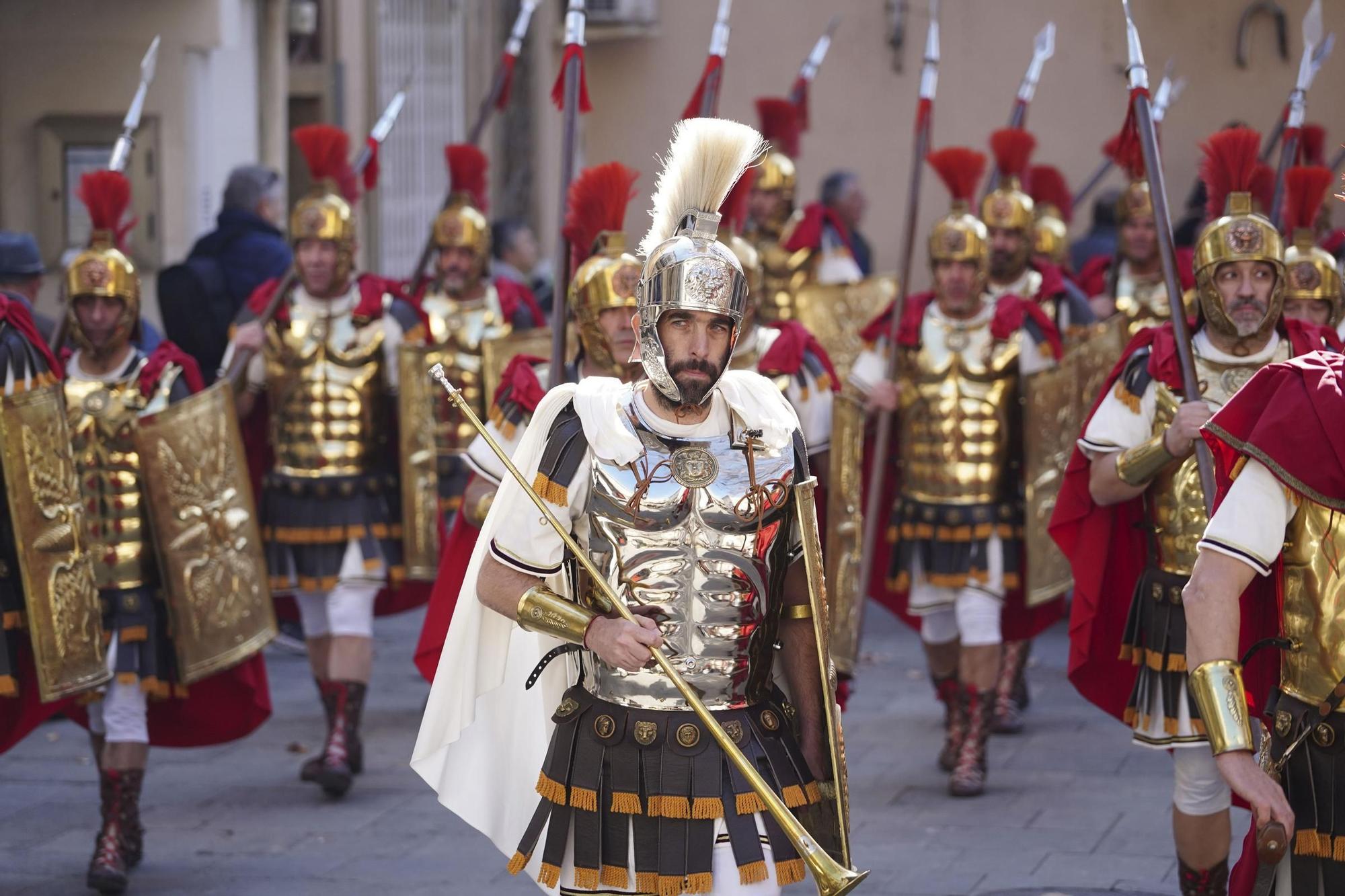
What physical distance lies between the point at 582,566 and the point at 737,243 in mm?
2858

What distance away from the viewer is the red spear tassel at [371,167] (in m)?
8.38

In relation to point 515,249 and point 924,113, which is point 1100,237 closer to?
point 515,249

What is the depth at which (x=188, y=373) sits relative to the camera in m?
6.16

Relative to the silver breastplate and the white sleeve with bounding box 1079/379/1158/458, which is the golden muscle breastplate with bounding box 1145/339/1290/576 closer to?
the white sleeve with bounding box 1079/379/1158/458

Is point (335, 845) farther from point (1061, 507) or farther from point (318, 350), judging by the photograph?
point (1061, 507)

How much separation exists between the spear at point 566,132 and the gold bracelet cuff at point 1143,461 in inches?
59.5

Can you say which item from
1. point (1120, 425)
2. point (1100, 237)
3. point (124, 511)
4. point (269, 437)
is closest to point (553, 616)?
point (1120, 425)

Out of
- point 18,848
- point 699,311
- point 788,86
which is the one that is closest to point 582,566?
point 699,311

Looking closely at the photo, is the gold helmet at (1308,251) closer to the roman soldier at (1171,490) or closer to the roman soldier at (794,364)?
the roman soldier at (1171,490)

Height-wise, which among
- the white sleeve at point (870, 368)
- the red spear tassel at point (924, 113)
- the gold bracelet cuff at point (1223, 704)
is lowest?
the gold bracelet cuff at point (1223, 704)

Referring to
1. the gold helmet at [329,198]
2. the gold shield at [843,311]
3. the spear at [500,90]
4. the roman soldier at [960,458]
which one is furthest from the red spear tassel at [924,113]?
the gold helmet at [329,198]

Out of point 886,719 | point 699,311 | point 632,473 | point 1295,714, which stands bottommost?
point 886,719

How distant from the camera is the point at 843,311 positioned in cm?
881

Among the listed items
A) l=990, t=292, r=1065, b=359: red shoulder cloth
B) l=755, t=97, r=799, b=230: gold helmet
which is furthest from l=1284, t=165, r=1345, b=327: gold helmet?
l=755, t=97, r=799, b=230: gold helmet
